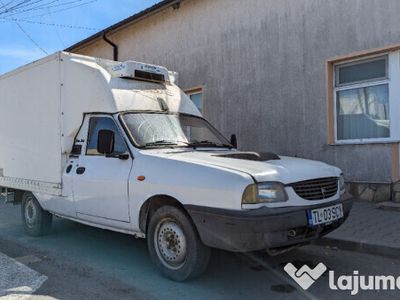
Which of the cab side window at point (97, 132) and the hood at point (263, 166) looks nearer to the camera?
the hood at point (263, 166)

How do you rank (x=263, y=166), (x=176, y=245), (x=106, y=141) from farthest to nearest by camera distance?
1. (x=106, y=141)
2. (x=176, y=245)
3. (x=263, y=166)

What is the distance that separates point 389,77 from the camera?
827cm

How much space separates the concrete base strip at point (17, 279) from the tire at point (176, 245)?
1.27 meters

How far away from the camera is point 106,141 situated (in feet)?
17.8

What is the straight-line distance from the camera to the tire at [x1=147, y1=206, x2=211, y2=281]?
4492 millimetres

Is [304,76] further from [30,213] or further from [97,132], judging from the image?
[30,213]

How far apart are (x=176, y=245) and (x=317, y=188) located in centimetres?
160

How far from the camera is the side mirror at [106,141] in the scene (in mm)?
5426

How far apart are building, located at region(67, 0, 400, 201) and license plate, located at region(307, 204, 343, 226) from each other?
12.7 ft

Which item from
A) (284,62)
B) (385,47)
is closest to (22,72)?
(284,62)

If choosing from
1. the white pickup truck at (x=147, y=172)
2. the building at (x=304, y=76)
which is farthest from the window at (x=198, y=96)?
the white pickup truck at (x=147, y=172)

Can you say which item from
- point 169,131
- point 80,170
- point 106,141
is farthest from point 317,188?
point 80,170

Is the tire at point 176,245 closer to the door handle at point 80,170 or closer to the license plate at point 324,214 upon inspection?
the license plate at point 324,214

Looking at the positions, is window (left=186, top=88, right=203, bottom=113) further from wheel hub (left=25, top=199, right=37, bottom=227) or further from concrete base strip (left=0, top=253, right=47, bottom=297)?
concrete base strip (left=0, top=253, right=47, bottom=297)
